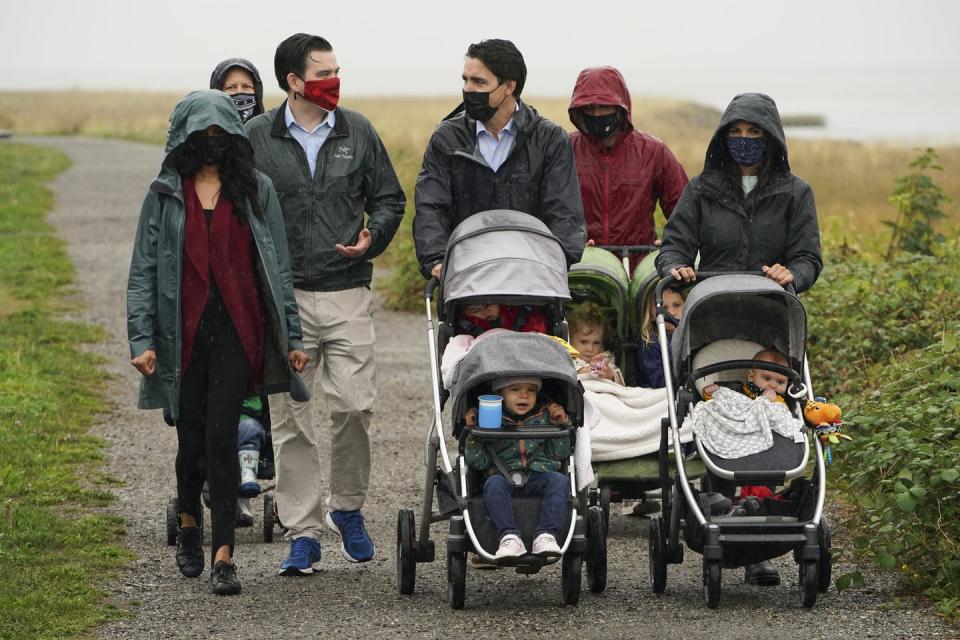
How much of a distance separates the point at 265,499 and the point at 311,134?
195 cm

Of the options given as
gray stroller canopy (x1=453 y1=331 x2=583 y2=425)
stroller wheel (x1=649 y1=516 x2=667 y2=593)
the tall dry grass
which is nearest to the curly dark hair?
gray stroller canopy (x1=453 y1=331 x2=583 y2=425)

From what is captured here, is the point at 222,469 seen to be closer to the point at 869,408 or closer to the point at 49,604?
the point at 49,604

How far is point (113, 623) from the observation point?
628 cm

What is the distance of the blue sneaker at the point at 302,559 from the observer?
7.07 metres

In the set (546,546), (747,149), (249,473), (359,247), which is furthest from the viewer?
(249,473)

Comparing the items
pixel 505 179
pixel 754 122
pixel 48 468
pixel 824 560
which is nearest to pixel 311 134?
pixel 505 179

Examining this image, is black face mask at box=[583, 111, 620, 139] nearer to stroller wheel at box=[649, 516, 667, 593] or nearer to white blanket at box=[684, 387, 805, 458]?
white blanket at box=[684, 387, 805, 458]

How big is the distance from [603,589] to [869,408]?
8.60 feet

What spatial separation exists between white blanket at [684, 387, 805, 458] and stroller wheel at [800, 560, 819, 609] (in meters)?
0.52

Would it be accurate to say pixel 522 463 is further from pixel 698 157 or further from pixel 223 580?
pixel 698 157

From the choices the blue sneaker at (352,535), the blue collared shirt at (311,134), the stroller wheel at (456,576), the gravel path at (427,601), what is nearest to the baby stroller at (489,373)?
the stroller wheel at (456,576)

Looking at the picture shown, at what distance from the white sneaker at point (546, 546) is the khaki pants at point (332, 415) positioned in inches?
57.2

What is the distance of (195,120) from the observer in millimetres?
6582

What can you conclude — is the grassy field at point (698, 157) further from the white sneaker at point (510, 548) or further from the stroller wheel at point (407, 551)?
the white sneaker at point (510, 548)
